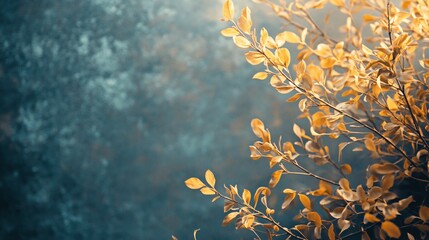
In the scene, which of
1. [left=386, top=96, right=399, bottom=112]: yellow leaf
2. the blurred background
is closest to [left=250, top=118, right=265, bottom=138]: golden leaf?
[left=386, top=96, right=399, bottom=112]: yellow leaf

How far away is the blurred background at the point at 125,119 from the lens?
3.80 feet

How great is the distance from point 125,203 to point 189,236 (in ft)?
0.63

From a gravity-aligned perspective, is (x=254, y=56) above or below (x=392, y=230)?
above

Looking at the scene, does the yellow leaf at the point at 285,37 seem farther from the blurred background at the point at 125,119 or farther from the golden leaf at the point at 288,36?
the blurred background at the point at 125,119

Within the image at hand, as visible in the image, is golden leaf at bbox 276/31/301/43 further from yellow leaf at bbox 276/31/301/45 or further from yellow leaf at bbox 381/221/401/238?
yellow leaf at bbox 381/221/401/238

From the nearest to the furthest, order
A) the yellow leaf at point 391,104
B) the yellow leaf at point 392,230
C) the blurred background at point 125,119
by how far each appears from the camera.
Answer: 1. the yellow leaf at point 392,230
2. the yellow leaf at point 391,104
3. the blurred background at point 125,119

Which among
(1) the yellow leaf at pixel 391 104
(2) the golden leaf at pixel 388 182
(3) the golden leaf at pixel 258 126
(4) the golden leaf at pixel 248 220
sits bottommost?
(4) the golden leaf at pixel 248 220

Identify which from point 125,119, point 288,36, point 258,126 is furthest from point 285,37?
point 125,119

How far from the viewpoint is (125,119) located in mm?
1208

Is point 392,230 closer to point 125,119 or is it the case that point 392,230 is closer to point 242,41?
point 242,41

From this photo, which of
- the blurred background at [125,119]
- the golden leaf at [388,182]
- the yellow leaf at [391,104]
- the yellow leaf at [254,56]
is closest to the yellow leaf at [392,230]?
the golden leaf at [388,182]

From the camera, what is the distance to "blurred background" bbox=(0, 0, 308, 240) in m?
1.16

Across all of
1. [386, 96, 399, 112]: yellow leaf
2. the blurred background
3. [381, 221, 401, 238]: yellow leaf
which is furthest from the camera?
the blurred background

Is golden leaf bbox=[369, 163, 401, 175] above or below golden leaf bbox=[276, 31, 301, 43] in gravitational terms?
below
